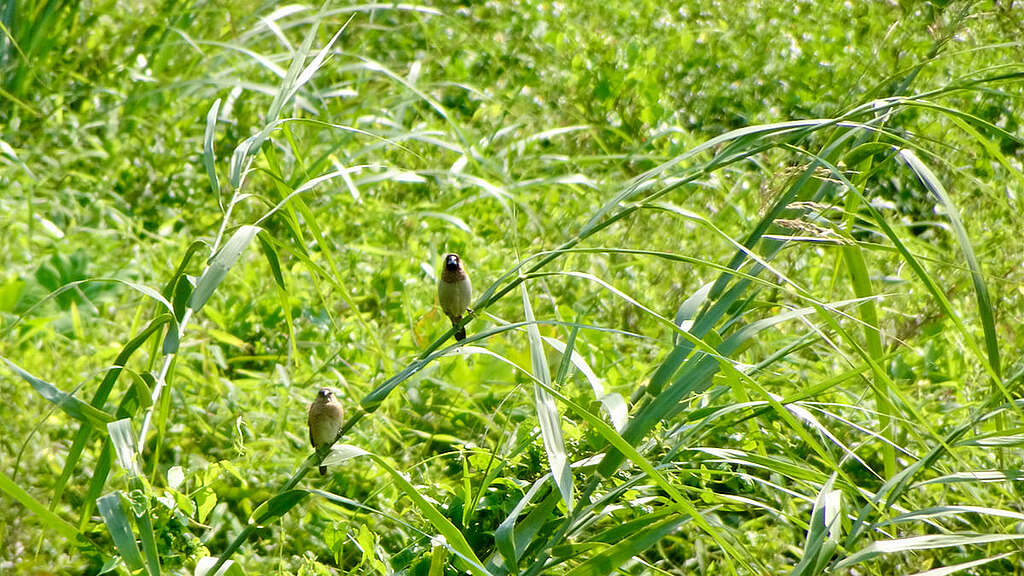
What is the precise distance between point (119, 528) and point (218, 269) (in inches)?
12.6

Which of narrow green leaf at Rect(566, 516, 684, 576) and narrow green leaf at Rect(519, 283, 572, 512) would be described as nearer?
narrow green leaf at Rect(519, 283, 572, 512)

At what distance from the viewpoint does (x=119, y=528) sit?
1.27 meters

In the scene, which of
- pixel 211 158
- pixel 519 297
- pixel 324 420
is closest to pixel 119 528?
pixel 324 420

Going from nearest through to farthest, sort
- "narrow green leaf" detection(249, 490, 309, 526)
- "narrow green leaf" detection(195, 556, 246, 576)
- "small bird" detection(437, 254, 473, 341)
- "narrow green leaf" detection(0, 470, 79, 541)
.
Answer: "narrow green leaf" detection(0, 470, 79, 541) < "narrow green leaf" detection(249, 490, 309, 526) < "narrow green leaf" detection(195, 556, 246, 576) < "small bird" detection(437, 254, 473, 341)

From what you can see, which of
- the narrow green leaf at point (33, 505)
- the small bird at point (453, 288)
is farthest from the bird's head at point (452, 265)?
the narrow green leaf at point (33, 505)

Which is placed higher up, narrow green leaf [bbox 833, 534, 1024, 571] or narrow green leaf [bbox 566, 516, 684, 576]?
narrow green leaf [bbox 833, 534, 1024, 571]

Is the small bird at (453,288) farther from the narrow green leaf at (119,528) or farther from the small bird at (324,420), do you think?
the narrow green leaf at (119,528)

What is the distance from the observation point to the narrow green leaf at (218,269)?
46.8 inches

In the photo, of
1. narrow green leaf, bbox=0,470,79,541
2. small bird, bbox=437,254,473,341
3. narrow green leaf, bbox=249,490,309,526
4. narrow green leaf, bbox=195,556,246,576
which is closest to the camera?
narrow green leaf, bbox=0,470,79,541

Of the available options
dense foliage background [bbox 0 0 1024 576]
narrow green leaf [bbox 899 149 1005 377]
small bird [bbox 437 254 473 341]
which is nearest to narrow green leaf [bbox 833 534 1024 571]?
dense foliage background [bbox 0 0 1024 576]

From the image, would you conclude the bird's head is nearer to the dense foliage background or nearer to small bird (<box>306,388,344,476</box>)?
the dense foliage background

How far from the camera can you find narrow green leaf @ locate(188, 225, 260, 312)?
1.19 m

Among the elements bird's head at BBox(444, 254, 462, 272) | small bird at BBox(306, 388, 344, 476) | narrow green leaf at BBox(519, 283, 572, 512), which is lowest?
small bird at BBox(306, 388, 344, 476)

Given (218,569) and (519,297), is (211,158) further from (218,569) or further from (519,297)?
(519,297)
